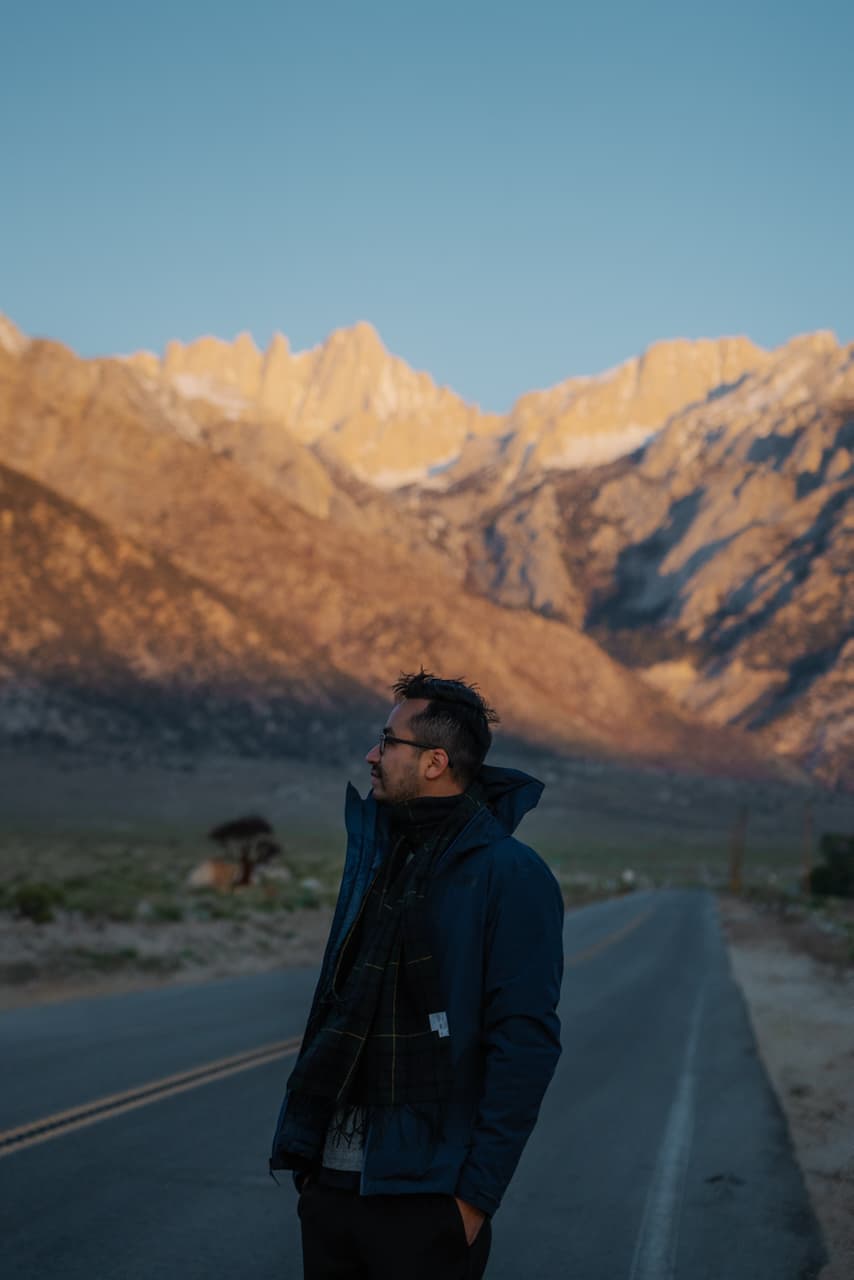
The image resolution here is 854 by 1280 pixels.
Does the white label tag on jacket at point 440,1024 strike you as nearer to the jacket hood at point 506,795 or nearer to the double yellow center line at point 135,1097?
the jacket hood at point 506,795

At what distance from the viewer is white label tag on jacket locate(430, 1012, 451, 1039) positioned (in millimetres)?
3723

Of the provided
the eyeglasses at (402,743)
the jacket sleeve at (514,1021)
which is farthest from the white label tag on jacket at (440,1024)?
the eyeglasses at (402,743)

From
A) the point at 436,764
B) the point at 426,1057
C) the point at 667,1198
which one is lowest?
the point at 667,1198

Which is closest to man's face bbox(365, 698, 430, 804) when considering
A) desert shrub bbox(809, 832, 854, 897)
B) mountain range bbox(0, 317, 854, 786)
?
desert shrub bbox(809, 832, 854, 897)

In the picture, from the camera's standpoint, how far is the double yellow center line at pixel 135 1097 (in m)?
8.42

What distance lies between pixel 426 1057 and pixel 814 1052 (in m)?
14.2

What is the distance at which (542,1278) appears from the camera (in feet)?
21.8

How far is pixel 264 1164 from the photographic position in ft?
27.6

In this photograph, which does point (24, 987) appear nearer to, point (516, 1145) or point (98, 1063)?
point (98, 1063)

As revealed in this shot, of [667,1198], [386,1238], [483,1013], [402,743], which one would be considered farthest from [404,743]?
[667,1198]

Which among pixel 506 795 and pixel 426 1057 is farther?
pixel 506 795

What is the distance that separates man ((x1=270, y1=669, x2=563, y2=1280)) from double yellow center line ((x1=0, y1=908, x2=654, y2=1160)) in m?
4.81

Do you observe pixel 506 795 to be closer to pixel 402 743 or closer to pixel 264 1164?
pixel 402 743

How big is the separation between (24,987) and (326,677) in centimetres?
10345
